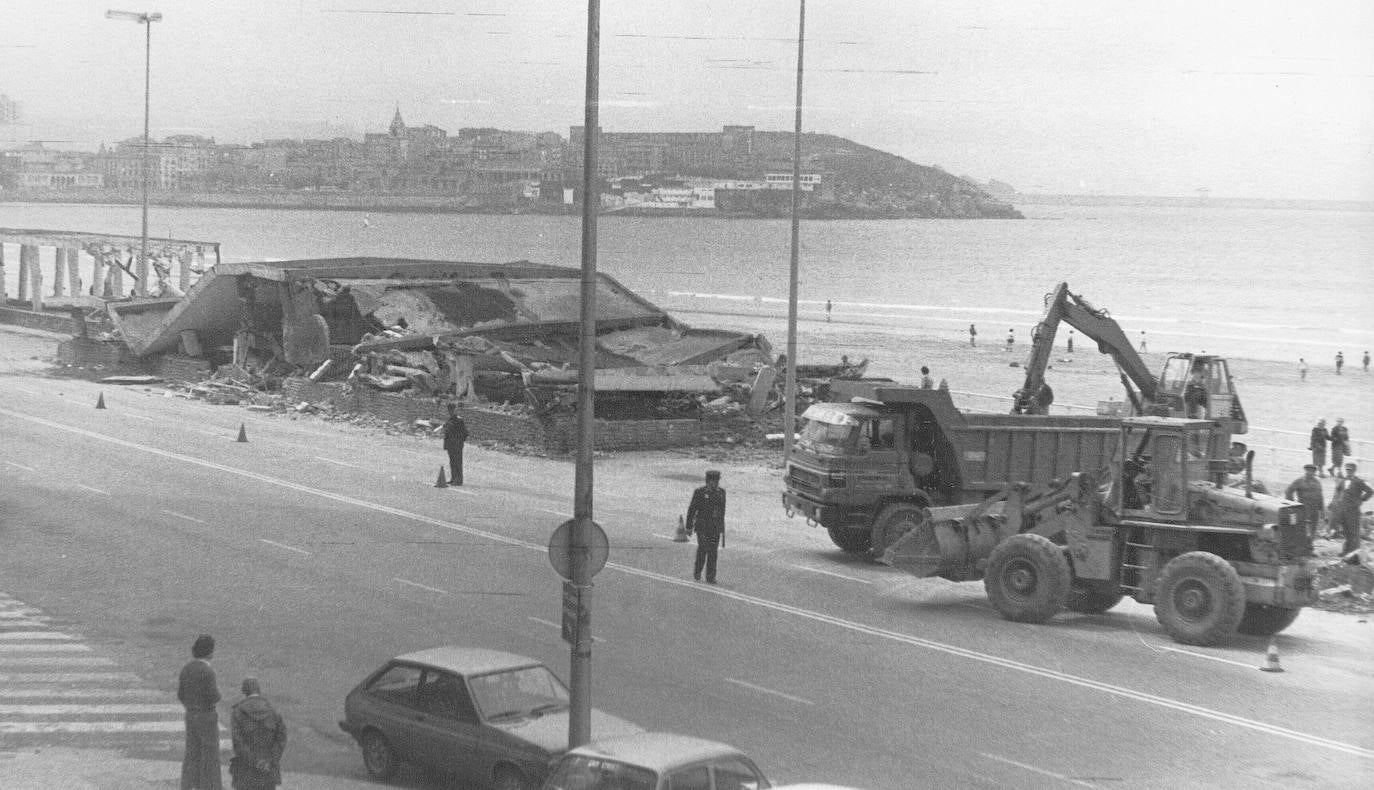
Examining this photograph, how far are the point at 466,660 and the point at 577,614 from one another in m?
1.00

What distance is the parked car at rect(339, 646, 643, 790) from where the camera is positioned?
11484 millimetres

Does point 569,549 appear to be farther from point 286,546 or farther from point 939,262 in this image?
point 939,262

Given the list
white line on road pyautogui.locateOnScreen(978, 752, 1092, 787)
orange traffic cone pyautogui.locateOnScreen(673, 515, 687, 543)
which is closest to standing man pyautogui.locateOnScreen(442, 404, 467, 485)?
orange traffic cone pyautogui.locateOnScreen(673, 515, 687, 543)

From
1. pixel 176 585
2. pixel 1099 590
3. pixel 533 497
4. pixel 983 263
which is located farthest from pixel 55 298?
pixel 983 263

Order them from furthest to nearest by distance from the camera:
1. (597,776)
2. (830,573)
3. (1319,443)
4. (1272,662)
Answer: (1319,443), (830,573), (1272,662), (597,776)

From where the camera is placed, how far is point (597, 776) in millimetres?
9727

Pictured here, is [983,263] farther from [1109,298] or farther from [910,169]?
[910,169]

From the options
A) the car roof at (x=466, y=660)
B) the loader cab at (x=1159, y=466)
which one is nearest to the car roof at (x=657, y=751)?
the car roof at (x=466, y=660)

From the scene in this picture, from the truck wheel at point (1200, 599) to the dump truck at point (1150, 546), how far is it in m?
0.01

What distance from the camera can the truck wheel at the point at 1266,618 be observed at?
17.9m

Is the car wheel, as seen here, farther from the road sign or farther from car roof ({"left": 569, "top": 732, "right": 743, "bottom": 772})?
car roof ({"left": 569, "top": 732, "right": 743, "bottom": 772})

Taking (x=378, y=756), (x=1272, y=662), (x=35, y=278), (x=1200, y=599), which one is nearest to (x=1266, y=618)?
(x=1200, y=599)

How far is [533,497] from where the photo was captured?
27.2 meters

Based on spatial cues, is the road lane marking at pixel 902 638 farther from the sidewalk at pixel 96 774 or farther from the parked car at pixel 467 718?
the parked car at pixel 467 718
